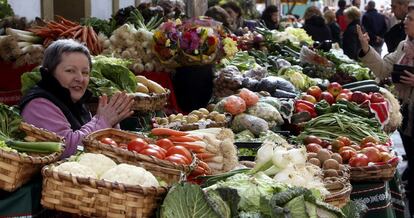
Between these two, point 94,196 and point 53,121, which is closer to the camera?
Result: point 94,196

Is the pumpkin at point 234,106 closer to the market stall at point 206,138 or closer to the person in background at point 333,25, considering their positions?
the market stall at point 206,138

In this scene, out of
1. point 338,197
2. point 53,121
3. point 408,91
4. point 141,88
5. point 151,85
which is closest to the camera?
point 338,197

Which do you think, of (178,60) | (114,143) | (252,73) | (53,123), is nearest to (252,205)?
(114,143)

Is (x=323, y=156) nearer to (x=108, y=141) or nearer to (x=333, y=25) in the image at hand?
(x=108, y=141)

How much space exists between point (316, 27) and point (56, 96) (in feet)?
42.2

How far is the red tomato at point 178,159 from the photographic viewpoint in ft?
12.8

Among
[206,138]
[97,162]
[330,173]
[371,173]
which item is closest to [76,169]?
[97,162]

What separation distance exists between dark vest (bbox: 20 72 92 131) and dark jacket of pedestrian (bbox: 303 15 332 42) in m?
12.4

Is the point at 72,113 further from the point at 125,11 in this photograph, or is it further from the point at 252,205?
the point at 125,11

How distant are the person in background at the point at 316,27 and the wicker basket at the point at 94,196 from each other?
45.5ft

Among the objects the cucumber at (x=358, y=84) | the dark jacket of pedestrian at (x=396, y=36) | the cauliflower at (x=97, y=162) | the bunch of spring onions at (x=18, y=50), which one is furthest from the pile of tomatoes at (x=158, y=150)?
the dark jacket of pedestrian at (x=396, y=36)

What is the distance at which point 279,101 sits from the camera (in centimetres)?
736

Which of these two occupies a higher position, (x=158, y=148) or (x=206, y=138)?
(x=158, y=148)

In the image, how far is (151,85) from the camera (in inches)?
287
